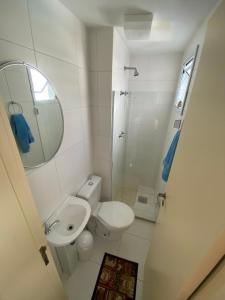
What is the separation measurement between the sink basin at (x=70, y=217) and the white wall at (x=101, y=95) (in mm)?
622

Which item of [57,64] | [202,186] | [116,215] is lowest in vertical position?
[116,215]

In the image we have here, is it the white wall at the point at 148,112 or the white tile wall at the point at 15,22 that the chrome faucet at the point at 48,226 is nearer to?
the white tile wall at the point at 15,22

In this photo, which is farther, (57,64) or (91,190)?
(91,190)

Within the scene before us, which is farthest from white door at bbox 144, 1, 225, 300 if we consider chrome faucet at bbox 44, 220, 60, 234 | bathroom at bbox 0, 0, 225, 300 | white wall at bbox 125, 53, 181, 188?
white wall at bbox 125, 53, 181, 188

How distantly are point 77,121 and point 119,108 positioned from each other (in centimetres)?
75

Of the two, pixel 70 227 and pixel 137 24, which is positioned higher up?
pixel 137 24

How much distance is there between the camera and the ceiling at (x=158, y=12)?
0.90 m

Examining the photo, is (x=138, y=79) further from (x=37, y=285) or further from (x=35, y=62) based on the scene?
(x=37, y=285)

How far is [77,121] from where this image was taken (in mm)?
1356

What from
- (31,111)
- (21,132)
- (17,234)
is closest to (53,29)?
(31,111)

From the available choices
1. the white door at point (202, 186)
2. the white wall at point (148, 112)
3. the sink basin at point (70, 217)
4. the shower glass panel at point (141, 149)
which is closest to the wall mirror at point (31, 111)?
the sink basin at point (70, 217)

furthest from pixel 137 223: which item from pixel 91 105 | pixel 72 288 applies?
pixel 91 105

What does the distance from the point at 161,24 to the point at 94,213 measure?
78.9 inches

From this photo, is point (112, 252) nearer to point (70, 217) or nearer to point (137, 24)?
point (70, 217)
